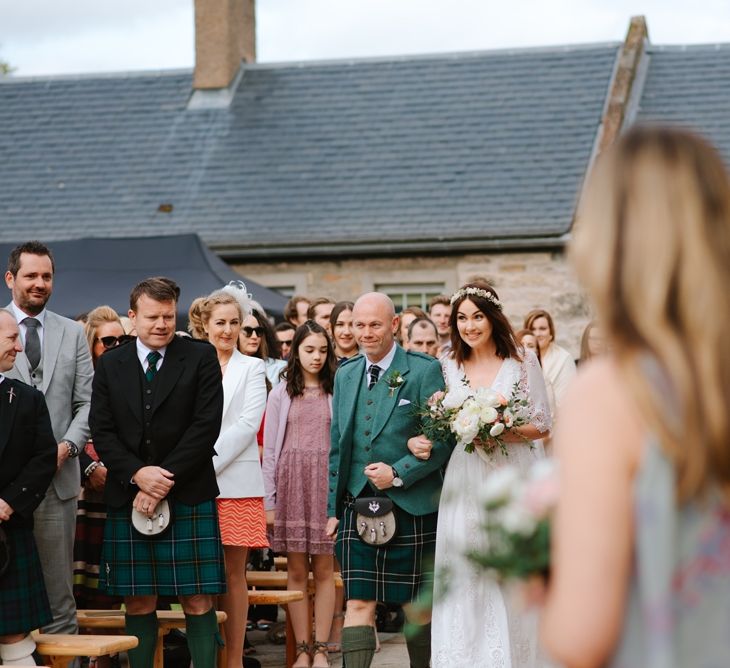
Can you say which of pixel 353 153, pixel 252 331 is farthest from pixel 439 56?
pixel 252 331

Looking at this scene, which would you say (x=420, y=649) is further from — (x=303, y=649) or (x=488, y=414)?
(x=488, y=414)

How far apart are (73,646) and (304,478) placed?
9.12 feet

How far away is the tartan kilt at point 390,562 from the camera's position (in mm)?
7566

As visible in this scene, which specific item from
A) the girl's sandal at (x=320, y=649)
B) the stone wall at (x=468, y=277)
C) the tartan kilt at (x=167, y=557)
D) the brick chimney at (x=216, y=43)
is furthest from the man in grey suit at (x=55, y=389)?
the brick chimney at (x=216, y=43)

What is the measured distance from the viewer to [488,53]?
967 inches

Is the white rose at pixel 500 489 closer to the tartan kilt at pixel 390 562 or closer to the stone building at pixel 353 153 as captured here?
the tartan kilt at pixel 390 562

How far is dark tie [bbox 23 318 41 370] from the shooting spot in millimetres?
7633

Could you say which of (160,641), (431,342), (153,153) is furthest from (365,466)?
(153,153)

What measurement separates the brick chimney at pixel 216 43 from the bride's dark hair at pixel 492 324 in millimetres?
17845

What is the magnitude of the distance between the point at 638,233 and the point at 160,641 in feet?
18.3

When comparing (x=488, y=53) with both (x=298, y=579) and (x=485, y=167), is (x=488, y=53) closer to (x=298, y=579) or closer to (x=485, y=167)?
(x=485, y=167)

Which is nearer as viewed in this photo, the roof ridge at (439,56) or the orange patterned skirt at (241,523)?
the orange patterned skirt at (241,523)

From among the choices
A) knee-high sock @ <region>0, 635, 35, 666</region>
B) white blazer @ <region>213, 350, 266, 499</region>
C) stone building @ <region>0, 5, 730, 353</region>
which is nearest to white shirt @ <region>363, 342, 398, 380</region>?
white blazer @ <region>213, 350, 266, 499</region>

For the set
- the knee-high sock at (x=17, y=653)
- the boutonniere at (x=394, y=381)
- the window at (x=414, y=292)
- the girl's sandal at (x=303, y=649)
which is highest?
the window at (x=414, y=292)
